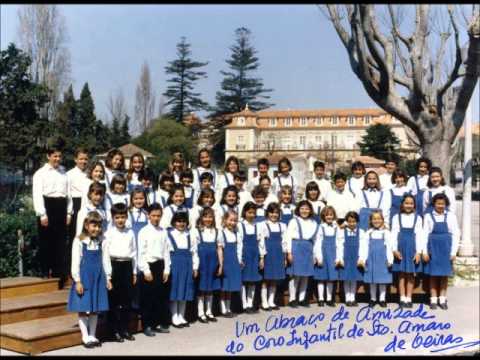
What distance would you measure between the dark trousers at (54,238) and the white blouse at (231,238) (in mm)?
1903

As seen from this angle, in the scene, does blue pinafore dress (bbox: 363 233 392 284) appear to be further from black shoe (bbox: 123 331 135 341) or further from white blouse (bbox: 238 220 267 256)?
black shoe (bbox: 123 331 135 341)

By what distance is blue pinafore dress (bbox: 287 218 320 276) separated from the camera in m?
8.24

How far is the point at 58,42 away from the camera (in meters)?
21.8

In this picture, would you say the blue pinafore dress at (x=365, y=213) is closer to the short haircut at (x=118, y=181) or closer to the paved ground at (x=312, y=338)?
the paved ground at (x=312, y=338)

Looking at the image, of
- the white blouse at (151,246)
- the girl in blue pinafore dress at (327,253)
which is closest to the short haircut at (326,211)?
the girl in blue pinafore dress at (327,253)

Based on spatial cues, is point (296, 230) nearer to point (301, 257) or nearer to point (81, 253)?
point (301, 257)

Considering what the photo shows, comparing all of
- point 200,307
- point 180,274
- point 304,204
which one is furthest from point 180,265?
point 304,204

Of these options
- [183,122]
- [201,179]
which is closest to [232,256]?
[201,179]

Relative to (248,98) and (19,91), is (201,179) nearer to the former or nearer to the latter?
(19,91)

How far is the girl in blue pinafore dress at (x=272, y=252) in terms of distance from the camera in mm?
8094

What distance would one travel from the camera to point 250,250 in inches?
313

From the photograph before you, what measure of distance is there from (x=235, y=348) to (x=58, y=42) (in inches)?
709

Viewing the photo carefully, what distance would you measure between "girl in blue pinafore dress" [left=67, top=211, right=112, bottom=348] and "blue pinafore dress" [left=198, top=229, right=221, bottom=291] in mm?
1442
